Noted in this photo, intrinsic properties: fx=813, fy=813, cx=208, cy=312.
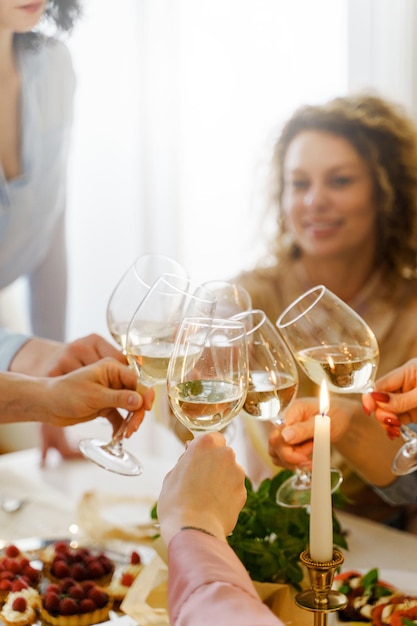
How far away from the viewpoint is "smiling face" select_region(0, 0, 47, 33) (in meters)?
1.79

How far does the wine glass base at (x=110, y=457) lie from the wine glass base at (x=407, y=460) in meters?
0.36

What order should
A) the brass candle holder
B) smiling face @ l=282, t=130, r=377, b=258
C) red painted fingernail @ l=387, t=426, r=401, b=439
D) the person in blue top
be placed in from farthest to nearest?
smiling face @ l=282, t=130, r=377, b=258
the person in blue top
red painted fingernail @ l=387, t=426, r=401, b=439
the brass candle holder

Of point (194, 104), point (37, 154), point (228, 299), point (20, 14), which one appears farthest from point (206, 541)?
point (194, 104)

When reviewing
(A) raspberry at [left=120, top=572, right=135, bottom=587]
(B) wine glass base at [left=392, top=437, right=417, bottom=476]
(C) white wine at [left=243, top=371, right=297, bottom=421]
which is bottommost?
(A) raspberry at [left=120, top=572, right=135, bottom=587]

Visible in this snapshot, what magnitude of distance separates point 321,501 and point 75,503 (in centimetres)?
78

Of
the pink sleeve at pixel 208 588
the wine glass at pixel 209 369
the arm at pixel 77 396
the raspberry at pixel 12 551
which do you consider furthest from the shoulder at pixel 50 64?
the pink sleeve at pixel 208 588

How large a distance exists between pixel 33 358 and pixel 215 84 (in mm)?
1368

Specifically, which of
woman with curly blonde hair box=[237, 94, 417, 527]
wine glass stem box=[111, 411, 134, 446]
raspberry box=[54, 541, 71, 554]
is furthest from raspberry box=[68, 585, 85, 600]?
woman with curly blonde hair box=[237, 94, 417, 527]

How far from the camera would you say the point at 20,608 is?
3.23ft

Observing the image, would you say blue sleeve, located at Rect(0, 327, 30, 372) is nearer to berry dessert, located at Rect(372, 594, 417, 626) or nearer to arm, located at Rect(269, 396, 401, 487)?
arm, located at Rect(269, 396, 401, 487)

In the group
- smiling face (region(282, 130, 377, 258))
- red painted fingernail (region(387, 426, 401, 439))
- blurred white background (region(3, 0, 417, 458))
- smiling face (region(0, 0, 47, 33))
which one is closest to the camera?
red painted fingernail (region(387, 426, 401, 439))

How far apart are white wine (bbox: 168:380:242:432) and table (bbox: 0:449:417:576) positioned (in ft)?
1.55

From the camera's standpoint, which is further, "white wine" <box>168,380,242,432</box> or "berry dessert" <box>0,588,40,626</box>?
"berry dessert" <box>0,588,40,626</box>

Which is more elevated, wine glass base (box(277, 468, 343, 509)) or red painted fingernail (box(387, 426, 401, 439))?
red painted fingernail (box(387, 426, 401, 439))
